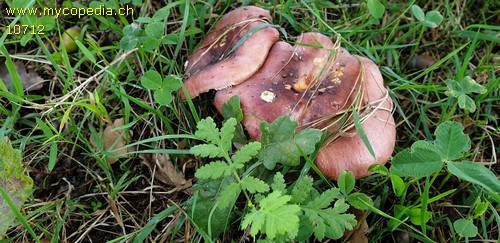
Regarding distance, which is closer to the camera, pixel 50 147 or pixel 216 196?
pixel 216 196

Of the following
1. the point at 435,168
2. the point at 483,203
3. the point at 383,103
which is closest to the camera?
the point at 435,168

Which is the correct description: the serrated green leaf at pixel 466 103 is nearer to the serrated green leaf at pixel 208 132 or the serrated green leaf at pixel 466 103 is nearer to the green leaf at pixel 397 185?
the green leaf at pixel 397 185

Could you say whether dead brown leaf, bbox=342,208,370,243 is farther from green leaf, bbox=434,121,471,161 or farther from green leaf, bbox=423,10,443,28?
green leaf, bbox=423,10,443,28

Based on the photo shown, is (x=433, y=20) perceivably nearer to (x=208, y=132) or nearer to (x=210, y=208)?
(x=208, y=132)

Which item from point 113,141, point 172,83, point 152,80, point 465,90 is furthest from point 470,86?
point 113,141

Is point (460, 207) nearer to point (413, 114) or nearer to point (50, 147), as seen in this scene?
point (413, 114)

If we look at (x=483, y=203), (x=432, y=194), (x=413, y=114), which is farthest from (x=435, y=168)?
(x=413, y=114)
